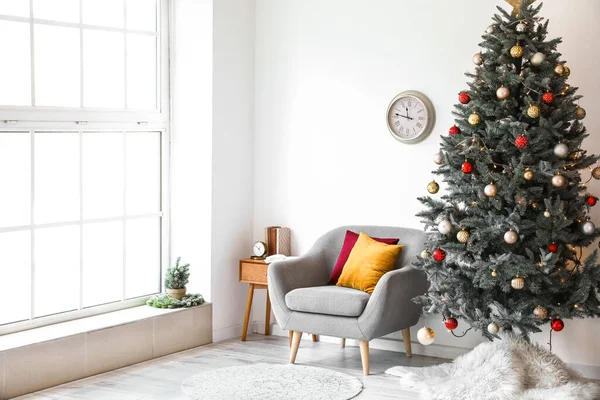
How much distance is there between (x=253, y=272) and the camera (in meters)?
5.93

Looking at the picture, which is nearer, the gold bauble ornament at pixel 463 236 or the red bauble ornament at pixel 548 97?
the red bauble ornament at pixel 548 97

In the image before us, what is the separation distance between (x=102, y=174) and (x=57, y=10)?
1057 millimetres

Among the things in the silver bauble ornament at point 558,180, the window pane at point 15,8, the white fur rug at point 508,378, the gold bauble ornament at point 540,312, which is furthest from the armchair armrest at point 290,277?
the window pane at point 15,8

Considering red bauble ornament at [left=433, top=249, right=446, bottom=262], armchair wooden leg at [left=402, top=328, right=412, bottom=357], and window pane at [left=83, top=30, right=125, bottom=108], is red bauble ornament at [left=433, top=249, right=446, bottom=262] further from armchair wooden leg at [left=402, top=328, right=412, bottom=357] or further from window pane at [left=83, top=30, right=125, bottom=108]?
window pane at [left=83, top=30, right=125, bottom=108]

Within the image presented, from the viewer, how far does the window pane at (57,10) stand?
504 cm

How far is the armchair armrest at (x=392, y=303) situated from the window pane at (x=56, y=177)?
75.7 inches

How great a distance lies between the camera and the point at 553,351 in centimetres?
520

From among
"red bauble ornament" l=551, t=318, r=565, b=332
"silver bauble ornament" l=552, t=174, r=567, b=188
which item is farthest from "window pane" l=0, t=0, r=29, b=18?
"red bauble ornament" l=551, t=318, r=565, b=332

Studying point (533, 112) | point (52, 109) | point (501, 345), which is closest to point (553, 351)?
point (501, 345)

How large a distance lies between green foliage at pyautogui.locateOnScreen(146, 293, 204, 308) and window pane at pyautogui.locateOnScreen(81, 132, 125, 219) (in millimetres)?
624

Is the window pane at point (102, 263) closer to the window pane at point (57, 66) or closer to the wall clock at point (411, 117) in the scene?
the window pane at point (57, 66)

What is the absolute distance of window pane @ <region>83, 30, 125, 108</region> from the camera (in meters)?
5.39

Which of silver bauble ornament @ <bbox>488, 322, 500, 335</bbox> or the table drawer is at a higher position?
the table drawer

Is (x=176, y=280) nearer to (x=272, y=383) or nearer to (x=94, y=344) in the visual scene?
(x=94, y=344)
